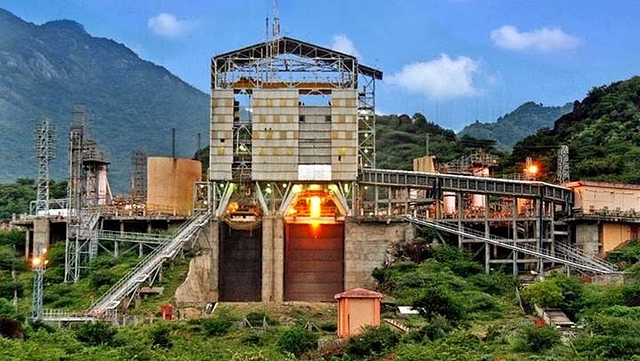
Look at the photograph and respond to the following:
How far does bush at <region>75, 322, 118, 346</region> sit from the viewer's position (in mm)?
58406

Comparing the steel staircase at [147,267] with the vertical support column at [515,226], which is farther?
the vertical support column at [515,226]

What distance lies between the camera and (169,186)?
310 ft

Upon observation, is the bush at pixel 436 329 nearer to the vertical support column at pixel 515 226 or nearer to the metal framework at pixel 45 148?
the vertical support column at pixel 515 226

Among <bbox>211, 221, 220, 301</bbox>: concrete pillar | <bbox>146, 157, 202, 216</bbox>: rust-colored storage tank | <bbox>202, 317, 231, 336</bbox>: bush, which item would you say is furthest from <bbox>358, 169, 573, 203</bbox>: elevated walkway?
<bbox>202, 317, 231, 336</bbox>: bush

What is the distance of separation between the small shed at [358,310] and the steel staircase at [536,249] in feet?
72.7

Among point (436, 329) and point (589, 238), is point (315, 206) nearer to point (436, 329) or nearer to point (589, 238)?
point (589, 238)

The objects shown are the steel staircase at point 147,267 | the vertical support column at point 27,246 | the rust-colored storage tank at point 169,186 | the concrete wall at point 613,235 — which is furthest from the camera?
the rust-colored storage tank at point 169,186

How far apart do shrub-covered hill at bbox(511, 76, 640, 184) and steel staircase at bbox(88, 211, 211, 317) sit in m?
34.9

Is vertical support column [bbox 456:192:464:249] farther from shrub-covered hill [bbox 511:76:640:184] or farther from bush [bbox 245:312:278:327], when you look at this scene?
bush [bbox 245:312:278:327]

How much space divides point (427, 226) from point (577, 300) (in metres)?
18.3

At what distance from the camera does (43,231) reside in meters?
89.6

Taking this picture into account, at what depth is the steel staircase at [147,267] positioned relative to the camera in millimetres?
72375

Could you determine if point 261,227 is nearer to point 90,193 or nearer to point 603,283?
point 90,193

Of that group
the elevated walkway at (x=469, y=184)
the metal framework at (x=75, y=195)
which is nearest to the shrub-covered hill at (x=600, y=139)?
the elevated walkway at (x=469, y=184)
